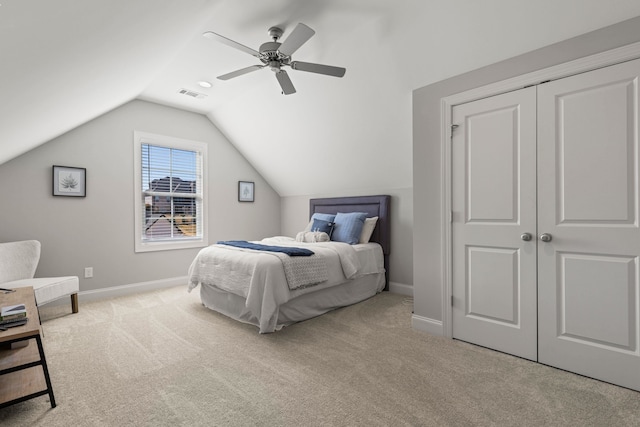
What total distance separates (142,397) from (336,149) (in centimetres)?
348

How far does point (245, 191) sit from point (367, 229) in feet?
8.09

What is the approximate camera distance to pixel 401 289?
4.25 metres

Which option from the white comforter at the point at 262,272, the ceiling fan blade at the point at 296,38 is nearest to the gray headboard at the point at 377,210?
the white comforter at the point at 262,272

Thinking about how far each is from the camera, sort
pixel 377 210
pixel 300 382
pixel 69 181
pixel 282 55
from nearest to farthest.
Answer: pixel 300 382 < pixel 282 55 < pixel 69 181 < pixel 377 210

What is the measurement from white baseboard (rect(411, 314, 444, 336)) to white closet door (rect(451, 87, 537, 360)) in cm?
13

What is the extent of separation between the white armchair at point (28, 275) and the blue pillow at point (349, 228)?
3.07 m

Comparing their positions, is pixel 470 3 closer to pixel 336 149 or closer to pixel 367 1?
pixel 367 1

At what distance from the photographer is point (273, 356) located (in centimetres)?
238

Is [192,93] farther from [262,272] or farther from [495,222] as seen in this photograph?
[495,222]

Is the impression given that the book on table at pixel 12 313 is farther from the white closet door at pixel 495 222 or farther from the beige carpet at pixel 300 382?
the white closet door at pixel 495 222

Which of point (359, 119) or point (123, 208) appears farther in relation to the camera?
point (123, 208)

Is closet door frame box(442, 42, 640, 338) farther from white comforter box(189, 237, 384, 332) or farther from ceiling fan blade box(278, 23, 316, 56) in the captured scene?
ceiling fan blade box(278, 23, 316, 56)

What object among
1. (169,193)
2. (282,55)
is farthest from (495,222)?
(169,193)

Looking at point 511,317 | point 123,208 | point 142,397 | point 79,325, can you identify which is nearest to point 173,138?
point 123,208
